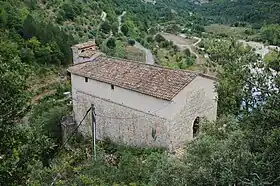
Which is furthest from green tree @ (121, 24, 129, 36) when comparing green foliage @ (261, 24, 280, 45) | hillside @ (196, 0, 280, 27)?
hillside @ (196, 0, 280, 27)

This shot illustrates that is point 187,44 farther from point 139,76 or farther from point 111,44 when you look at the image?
point 139,76

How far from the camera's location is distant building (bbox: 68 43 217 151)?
59.7 ft

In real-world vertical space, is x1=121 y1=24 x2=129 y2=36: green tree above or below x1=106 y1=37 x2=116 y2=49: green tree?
below

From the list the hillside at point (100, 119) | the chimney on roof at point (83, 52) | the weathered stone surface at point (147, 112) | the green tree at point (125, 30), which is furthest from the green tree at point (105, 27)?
the weathered stone surface at point (147, 112)

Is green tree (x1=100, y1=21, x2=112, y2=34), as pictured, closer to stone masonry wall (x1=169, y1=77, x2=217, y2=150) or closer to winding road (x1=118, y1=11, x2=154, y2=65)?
winding road (x1=118, y1=11, x2=154, y2=65)

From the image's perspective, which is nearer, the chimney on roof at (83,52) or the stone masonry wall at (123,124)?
the stone masonry wall at (123,124)

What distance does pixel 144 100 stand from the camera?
60.9ft

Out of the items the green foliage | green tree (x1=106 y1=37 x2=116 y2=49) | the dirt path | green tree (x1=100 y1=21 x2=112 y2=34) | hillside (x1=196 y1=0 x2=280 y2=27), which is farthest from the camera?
hillside (x1=196 y1=0 x2=280 y2=27)

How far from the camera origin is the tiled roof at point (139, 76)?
18.3 meters

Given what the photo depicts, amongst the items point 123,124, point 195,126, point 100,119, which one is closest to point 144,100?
point 123,124

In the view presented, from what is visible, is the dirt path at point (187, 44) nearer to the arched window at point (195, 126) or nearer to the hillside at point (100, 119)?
the hillside at point (100, 119)

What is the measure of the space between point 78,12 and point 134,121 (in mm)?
31770

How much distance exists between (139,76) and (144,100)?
5.04 feet

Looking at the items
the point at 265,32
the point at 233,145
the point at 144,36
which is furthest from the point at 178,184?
the point at 265,32
